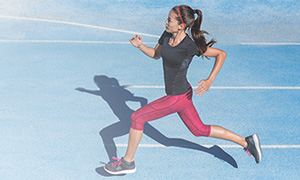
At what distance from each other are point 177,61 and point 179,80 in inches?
9.8

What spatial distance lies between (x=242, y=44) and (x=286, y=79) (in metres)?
2.66

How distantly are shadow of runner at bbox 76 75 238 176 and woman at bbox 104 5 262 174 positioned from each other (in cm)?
44

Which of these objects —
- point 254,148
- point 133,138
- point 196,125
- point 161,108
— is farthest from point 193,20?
point 254,148

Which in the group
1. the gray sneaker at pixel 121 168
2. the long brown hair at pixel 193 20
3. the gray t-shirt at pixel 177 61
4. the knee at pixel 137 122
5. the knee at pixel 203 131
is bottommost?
the gray sneaker at pixel 121 168

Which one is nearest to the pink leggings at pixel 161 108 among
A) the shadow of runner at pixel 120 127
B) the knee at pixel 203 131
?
the knee at pixel 203 131

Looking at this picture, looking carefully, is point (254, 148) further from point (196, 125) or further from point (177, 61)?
point (177, 61)

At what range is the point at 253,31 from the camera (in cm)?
1266

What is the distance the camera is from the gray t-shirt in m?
4.84

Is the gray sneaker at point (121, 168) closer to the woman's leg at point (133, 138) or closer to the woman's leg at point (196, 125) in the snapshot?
the woman's leg at point (133, 138)

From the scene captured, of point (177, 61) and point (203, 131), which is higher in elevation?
point (177, 61)

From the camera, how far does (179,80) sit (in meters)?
4.98

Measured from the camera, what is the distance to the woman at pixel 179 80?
4.84 meters

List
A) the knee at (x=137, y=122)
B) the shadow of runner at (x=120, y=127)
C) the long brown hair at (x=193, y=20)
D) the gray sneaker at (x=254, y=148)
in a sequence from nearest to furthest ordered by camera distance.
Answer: the long brown hair at (x=193, y=20) → the knee at (x=137, y=122) → the gray sneaker at (x=254, y=148) → the shadow of runner at (x=120, y=127)

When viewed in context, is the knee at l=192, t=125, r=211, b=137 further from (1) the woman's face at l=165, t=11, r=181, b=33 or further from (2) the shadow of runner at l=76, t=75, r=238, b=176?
(1) the woman's face at l=165, t=11, r=181, b=33
